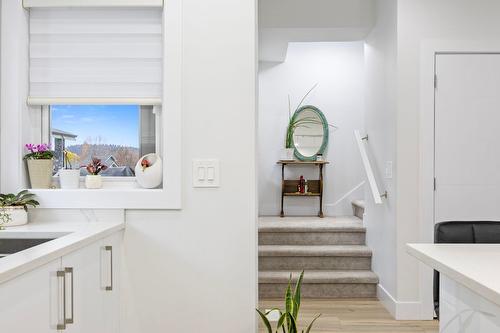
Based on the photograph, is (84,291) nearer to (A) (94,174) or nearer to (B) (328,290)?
(A) (94,174)

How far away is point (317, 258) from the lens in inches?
172

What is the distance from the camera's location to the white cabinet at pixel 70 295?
125 centimetres

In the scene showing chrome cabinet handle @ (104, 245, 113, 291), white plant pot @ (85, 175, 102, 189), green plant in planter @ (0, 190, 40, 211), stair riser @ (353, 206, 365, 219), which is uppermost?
white plant pot @ (85, 175, 102, 189)

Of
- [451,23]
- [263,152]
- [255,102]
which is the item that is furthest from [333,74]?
[255,102]

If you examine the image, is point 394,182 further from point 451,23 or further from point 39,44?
point 39,44

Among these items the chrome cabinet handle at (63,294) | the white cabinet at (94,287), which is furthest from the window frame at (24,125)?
the chrome cabinet handle at (63,294)

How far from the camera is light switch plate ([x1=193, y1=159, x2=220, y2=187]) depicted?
209cm

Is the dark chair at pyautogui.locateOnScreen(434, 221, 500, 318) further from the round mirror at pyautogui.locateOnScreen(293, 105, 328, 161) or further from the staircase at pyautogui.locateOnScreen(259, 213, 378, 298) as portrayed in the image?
the round mirror at pyautogui.locateOnScreen(293, 105, 328, 161)

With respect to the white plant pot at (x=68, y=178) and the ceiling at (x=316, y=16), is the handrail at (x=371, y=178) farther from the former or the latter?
the white plant pot at (x=68, y=178)

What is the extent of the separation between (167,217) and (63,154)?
697mm

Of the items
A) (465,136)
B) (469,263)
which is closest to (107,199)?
(469,263)

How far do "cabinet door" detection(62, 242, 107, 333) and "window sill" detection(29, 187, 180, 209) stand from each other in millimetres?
310

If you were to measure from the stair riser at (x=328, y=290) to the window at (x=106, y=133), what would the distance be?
2173 millimetres

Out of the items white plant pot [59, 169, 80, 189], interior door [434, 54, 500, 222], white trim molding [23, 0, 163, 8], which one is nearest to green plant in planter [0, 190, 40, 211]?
white plant pot [59, 169, 80, 189]
